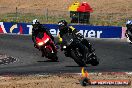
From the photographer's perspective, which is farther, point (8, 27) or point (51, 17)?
point (51, 17)

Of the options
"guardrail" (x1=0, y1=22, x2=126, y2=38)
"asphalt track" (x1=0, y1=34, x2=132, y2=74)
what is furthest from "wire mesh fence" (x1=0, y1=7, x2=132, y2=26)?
"asphalt track" (x1=0, y1=34, x2=132, y2=74)

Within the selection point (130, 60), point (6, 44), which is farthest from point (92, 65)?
point (6, 44)

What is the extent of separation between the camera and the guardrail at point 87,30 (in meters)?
33.1

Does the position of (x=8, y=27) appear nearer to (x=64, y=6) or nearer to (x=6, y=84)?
(x=6, y=84)

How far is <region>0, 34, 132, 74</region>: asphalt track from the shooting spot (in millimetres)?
18359

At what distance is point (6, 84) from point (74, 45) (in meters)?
4.38

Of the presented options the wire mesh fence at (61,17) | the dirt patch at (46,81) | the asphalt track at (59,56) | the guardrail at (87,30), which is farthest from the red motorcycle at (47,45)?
the wire mesh fence at (61,17)

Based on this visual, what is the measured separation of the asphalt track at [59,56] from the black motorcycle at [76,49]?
15.3 inches

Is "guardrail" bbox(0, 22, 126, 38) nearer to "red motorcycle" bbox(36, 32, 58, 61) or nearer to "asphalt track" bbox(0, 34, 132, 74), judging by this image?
"asphalt track" bbox(0, 34, 132, 74)

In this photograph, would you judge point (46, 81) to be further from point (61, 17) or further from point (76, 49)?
point (61, 17)

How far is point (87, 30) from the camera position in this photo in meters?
33.9

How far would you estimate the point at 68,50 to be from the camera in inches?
719

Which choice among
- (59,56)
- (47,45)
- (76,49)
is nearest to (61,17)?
(59,56)

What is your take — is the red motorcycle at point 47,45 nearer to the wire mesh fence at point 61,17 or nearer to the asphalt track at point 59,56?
the asphalt track at point 59,56
